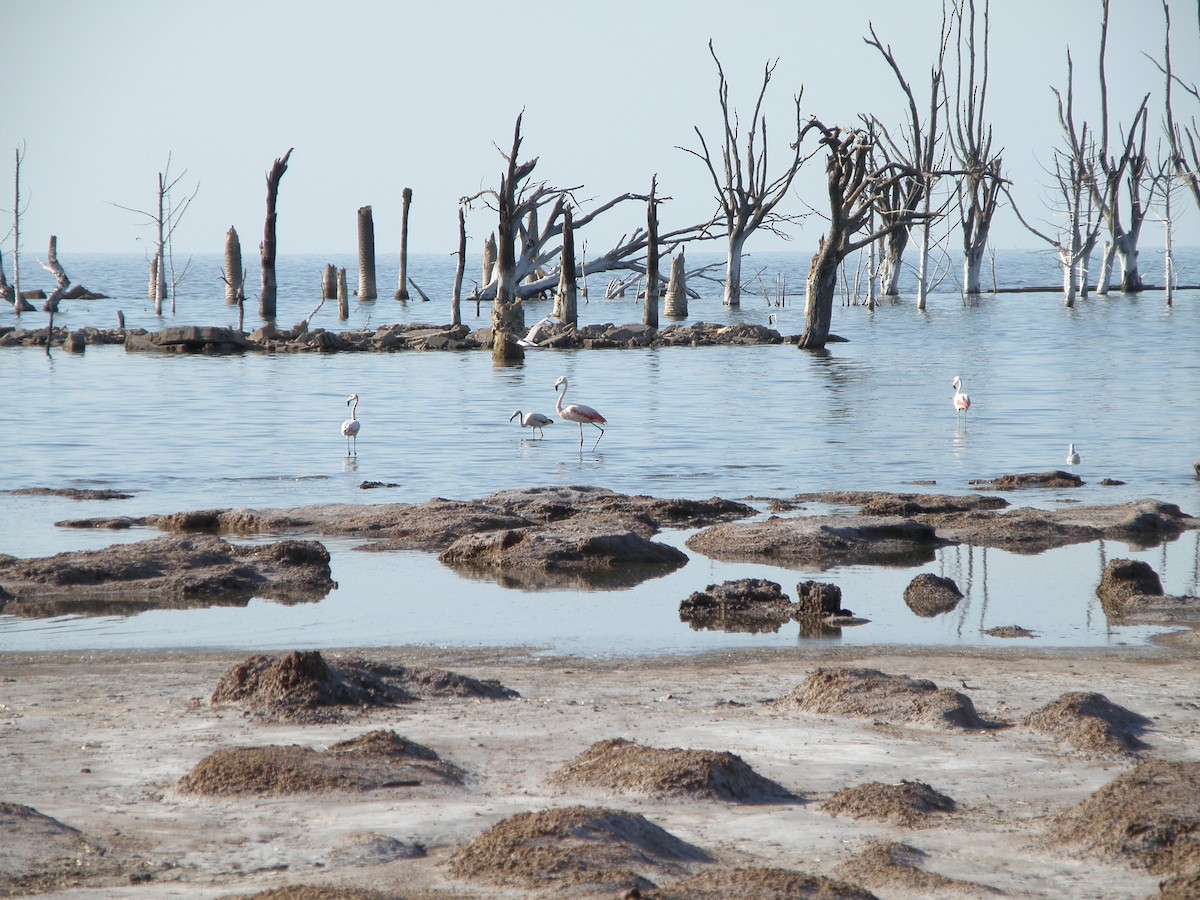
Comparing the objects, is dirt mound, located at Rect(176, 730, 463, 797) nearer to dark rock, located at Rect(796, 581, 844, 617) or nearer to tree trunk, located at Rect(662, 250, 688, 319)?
dark rock, located at Rect(796, 581, 844, 617)

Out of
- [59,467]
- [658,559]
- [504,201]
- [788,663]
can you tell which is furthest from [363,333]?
[788,663]

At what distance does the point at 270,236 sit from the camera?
1494 inches

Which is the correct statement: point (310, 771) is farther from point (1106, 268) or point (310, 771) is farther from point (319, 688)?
point (1106, 268)

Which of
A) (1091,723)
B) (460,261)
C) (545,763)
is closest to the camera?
(545,763)

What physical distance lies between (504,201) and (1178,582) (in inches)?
1161

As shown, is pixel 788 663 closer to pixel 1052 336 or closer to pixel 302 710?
pixel 302 710

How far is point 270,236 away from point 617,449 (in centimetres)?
2357

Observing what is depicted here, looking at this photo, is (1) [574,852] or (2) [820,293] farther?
(2) [820,293]

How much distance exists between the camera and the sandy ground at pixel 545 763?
393cm

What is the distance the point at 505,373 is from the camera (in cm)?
2852

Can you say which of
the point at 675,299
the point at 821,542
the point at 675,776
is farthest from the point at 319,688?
the point at 675,299

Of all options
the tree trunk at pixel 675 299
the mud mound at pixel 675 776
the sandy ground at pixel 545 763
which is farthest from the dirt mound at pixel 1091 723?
the tree trunk at pixel 675 299

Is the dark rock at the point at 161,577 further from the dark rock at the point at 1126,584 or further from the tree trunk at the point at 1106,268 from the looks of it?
the tree trunk at the point at 1106,268

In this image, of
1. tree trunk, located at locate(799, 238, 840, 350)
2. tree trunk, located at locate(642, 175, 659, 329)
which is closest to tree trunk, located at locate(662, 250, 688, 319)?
tree trunk, located at locate(642, 175, 659, 329)
